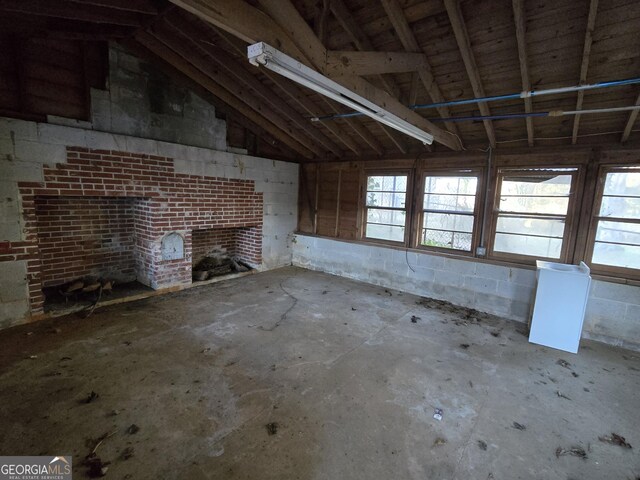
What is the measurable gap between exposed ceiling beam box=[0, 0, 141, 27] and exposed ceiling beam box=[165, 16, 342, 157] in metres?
0.42

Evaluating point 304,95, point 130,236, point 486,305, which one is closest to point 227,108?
point 304,95

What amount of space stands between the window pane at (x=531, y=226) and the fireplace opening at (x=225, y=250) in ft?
13.4

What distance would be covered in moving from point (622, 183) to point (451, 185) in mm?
1911

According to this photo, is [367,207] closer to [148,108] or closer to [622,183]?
[622,183]

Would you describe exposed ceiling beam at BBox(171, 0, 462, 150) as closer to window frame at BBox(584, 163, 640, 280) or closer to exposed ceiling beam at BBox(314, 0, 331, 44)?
exposed ceiling beam at BBox(314, 0, 331, 44)

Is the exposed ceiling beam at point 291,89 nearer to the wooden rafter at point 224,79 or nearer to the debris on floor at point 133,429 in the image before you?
the wooden rafter at point 224,79

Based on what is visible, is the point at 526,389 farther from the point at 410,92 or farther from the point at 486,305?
the point at 410,92

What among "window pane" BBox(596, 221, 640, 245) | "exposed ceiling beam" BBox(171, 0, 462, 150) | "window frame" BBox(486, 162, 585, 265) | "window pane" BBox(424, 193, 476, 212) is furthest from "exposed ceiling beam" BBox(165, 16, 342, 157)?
"window pane" BBox(596, 221, 640, 245)

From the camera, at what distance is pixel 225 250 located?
5.97 meters

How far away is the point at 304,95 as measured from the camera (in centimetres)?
423

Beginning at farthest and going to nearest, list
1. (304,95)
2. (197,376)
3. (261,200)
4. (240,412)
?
1. (261,200)
2. (304,95)
3. (197,376)
4. (240,412)

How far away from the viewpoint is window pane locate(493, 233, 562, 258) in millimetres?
3973

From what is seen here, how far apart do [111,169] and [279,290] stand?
281 cm

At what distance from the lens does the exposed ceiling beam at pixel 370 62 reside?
2496mm
